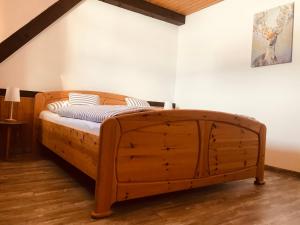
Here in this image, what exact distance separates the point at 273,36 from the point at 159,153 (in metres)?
2.55

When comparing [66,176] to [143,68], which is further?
[143,68]

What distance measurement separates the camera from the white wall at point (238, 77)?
3.02 metres

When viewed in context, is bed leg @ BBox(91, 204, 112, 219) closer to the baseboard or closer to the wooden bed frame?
the wooden bed frame

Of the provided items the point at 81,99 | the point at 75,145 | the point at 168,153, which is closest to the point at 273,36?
the point at 168,153

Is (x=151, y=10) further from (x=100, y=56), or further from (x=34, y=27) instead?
(x=34, y=27)

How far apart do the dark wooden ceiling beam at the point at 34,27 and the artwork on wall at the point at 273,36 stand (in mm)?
2743

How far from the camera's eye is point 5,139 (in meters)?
3.16

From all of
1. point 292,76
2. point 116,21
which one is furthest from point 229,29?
point 116,21

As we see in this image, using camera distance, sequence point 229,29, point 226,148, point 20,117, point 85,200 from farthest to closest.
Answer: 1. point 229,29
2. point 20,117
3. point 226,148
4. point 85,200

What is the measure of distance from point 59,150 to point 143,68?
2521 millimetres

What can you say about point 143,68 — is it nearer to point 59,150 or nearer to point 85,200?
point 59,150

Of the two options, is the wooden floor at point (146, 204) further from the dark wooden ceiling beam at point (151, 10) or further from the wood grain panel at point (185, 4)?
the wood grain panel at point (185, 4)

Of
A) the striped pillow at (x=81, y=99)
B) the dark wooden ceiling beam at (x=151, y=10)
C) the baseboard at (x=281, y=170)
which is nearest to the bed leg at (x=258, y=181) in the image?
the baseboard at (x=281, y=170)

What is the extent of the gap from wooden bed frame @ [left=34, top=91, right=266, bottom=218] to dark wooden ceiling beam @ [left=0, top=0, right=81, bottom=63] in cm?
155
